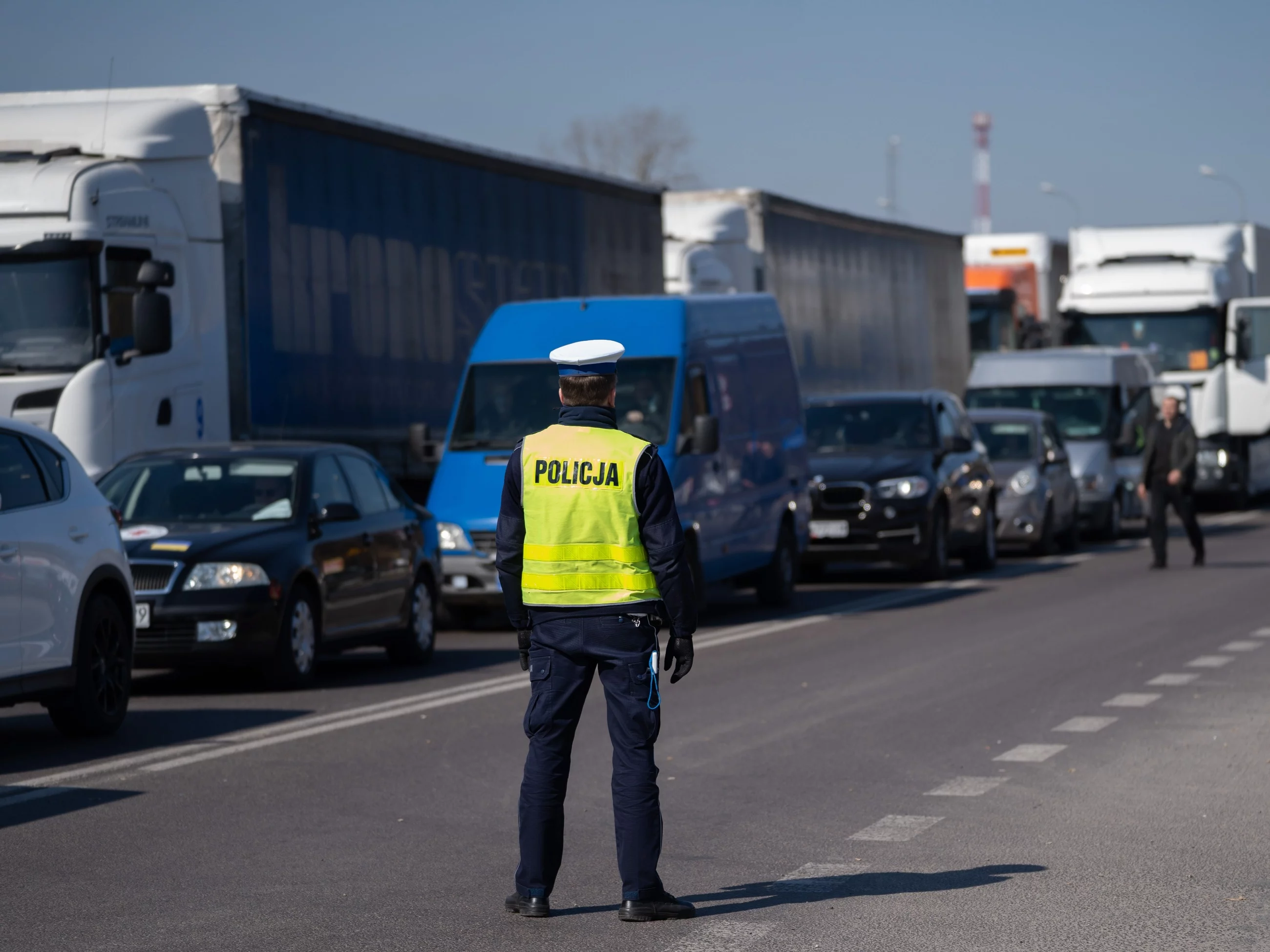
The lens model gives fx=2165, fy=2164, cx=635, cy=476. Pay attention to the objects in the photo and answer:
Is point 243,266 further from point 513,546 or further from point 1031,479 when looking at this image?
point 1031,479

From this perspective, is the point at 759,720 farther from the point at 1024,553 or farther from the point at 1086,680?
the point at 1024,553

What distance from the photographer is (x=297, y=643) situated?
512 inches

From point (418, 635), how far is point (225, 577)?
222 cm

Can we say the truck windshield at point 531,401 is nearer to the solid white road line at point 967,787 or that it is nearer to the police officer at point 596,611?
the solid white road line at point 967,787

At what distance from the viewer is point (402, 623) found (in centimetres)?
1433

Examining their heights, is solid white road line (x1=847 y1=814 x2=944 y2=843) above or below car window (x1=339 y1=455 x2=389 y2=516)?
below

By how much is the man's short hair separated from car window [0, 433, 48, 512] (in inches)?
176

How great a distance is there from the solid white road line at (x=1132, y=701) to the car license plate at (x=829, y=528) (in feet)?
29.8

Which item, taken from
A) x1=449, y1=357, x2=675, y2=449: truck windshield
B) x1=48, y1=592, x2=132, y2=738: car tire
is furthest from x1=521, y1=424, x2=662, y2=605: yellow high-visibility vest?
x1=449, y1=357, x2=675, y2=449: truck windshield

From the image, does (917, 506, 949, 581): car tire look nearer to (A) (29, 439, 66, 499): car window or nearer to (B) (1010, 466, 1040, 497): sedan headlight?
(B) (1010, 466, 1040, 497): sedan headlight

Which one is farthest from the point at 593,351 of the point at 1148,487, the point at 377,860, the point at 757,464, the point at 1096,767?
the point at 1148,487

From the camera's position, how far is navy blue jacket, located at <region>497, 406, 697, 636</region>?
6348 mm

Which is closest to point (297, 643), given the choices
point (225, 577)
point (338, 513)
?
point (225, 577)

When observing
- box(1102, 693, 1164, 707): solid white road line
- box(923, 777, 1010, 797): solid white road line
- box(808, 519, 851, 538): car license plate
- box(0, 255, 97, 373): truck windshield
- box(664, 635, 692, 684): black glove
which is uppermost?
box(0, 255, 97, 373): truck windshield
